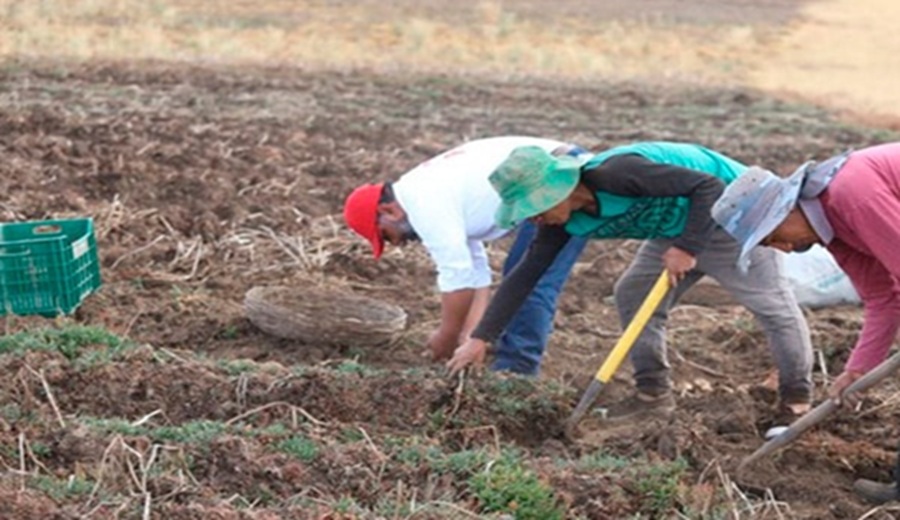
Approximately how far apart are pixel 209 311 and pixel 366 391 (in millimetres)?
1969

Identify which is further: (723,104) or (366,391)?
(723,104)

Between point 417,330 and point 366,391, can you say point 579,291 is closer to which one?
point 417,330

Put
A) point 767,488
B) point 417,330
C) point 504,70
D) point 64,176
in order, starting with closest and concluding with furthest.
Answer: point 767,488 → point 417,330 → point 64,176 → point 504,70

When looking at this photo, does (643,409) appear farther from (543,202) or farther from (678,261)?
(543,202)

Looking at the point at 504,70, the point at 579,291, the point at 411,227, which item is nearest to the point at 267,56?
the point at 504,70

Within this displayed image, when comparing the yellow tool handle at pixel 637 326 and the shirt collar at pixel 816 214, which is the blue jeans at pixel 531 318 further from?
the shirt collar at pixel 816 214

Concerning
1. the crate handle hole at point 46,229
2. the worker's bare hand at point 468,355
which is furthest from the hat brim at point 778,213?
the crate handle hole at point 46,229

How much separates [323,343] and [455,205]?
1271mm

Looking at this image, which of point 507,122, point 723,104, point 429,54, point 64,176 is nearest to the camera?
point 64,176

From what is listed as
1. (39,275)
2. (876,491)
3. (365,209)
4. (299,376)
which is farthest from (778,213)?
(39,275)

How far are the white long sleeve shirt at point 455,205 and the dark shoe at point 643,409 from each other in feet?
2.73

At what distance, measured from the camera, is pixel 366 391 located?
19.6 feet

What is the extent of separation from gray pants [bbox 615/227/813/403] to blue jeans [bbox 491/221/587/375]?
0.39 m

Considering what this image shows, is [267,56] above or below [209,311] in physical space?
below
